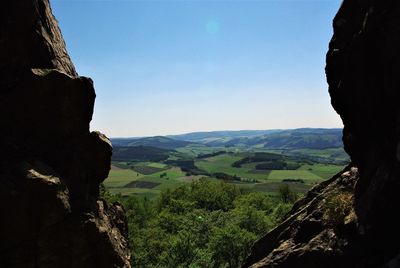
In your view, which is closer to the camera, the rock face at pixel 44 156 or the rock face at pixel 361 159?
the rock face at pixel 361 159

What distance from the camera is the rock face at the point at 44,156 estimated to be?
2084 cm

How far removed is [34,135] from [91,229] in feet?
22.2

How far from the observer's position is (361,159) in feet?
73.7

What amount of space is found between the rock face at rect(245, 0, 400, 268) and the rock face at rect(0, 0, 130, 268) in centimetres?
1199

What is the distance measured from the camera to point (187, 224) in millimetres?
81500

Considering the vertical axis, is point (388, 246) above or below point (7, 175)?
below

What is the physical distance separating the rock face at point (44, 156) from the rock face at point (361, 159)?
11988mm

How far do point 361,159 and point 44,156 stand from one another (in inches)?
748

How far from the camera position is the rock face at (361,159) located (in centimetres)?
1795

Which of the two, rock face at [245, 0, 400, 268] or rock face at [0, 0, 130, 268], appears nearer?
rock face at [245, 0, 400, 268]

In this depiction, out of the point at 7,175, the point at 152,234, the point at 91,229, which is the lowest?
the point at 152,234

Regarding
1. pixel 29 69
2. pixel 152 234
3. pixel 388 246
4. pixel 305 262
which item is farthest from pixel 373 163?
pixel 152 234

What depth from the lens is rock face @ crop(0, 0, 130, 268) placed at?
20844mm

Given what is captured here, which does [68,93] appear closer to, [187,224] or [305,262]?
[305,262]
